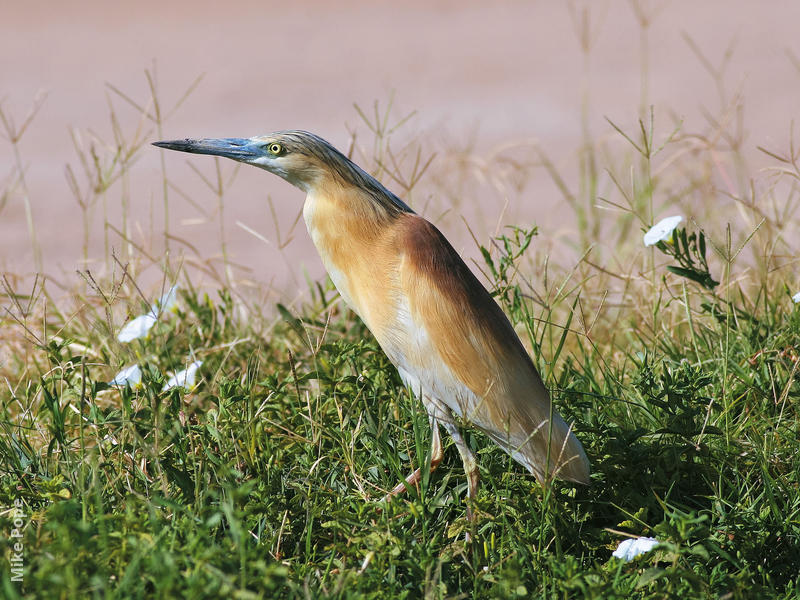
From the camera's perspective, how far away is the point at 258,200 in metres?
6.60

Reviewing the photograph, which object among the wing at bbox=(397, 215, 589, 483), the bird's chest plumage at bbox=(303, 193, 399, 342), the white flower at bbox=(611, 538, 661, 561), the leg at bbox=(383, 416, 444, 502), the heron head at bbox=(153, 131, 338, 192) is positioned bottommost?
the white flower at bbox=(611, 538, 661, 561)

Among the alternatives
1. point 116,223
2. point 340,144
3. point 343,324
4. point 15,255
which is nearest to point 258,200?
point 340,144

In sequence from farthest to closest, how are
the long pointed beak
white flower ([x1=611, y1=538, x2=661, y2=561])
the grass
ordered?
the long pointed beak, white flower ([x1=611, y1=538, x2=661, y2=561]), the grass

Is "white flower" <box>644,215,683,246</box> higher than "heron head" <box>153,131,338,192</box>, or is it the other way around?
"heron head" <box>153,131,338,192</box>

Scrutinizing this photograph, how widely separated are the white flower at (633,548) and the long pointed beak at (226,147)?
1354 mm

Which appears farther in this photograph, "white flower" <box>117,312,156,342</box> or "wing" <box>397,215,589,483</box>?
"white flower" <box>117,312,156,342</box>

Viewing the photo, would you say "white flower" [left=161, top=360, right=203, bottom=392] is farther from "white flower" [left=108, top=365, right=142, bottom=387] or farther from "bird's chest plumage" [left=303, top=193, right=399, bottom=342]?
"bird's chest plumage" [left=303, top=193, right=399, bottom=342]

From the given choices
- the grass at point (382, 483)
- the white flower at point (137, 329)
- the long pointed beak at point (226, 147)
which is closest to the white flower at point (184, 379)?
the grass at point (382, 483)

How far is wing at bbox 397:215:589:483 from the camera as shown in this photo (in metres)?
2.53

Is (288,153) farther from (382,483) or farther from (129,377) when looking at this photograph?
(382,483)

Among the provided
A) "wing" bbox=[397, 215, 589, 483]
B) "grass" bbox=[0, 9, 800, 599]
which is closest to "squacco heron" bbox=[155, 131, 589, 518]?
"wing" bbox=[397, 215, 589, 483]

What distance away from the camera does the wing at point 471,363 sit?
2.53 meters

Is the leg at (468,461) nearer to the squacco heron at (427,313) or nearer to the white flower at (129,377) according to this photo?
the squacco heron at (427,313)

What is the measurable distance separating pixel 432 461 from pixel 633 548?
2.20ft
